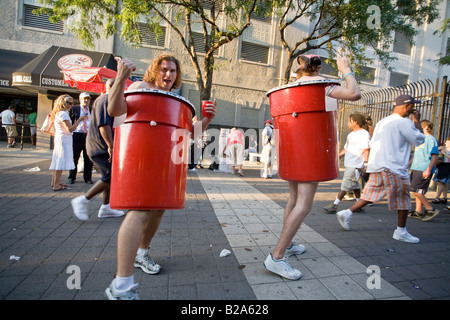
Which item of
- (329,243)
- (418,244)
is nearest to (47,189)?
(329,243)

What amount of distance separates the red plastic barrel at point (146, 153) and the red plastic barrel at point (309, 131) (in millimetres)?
976

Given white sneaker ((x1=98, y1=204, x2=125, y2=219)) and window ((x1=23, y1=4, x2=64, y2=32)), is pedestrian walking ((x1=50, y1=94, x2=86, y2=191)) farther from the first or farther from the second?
window ((x1=23, y1=4, x2=64, y2=32))

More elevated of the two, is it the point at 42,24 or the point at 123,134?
the point at 42,24

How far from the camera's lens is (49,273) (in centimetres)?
211

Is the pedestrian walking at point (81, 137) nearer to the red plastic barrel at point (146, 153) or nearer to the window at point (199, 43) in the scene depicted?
the red plastic barrel at point (146, 153)

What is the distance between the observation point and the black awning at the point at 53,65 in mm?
10477

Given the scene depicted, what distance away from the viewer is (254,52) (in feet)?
49.1

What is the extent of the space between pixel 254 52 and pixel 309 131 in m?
14.3

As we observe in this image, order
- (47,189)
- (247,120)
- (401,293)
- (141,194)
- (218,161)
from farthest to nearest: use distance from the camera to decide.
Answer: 1. (247,120)
2. (218,161)
3. (47,189)
4. (401,293)
5. (141,194)

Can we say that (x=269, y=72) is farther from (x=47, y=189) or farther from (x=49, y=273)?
(x=49, y=273)

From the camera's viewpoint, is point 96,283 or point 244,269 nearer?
point 96,283

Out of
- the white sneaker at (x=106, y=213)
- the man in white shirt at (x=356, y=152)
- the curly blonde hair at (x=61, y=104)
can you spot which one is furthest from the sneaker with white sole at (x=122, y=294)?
the curly blonde hair at (x=61, y=104)

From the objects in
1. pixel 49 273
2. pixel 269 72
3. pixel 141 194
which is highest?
pixel 269 72
